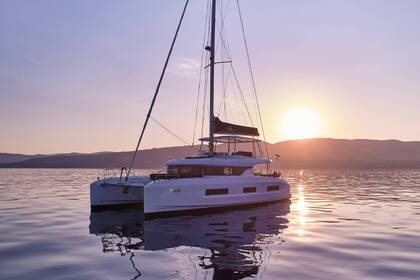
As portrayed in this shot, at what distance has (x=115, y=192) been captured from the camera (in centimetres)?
2472

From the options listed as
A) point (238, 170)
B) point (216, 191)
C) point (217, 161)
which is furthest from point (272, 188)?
point (216, 191)

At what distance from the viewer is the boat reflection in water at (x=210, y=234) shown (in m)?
11.3

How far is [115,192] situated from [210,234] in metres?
10.4

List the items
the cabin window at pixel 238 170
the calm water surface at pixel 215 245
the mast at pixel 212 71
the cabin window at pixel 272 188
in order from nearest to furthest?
the calm water surface at pixel 215 245 → the cabin window at pixel 238 170 → the mast at pixel 212 71 → the cabin window at pixel 272 188

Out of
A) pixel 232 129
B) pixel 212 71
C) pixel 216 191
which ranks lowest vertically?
pixel 216 191

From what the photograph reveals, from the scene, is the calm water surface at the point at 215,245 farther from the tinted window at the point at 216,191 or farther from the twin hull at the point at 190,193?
the tinted window at the point at 216,191

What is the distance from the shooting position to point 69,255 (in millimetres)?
12016

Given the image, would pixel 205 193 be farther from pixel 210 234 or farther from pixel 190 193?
pixel 210 234

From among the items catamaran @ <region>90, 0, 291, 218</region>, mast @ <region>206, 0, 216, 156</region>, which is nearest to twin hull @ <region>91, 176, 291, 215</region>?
catamaran @ <region>90, 0, 291, 218</region>

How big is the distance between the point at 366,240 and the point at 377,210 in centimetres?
956

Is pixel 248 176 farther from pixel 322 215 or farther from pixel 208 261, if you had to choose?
pixel 208 261

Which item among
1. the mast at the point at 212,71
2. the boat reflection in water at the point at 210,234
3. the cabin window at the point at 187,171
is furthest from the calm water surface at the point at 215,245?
the mast at the point at 212,71

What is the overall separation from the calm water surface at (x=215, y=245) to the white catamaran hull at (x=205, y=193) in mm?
695

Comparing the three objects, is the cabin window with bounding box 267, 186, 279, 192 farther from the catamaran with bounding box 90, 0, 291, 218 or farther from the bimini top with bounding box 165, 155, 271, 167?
the bimini top with bounding box 165, 155, 271, 167
